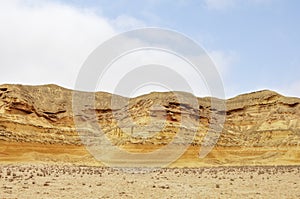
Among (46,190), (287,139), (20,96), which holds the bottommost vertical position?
(46,190)

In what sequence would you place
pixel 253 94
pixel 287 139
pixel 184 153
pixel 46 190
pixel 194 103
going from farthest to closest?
1. pixel 253 94
2. pixel 194 103
3. pixel 287 139
4. pixel 184 153
5. pixel 46 190

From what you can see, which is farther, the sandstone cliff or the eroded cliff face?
the eroded cliff face

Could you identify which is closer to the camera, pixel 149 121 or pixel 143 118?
pixel 149 121

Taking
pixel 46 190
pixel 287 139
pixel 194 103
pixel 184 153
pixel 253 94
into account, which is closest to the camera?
pixel 46 190

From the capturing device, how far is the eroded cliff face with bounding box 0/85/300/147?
69562 millimetres

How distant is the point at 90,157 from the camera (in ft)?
218

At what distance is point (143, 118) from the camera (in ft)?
240

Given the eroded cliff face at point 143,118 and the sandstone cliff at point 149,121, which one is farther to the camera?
the eroded cliff face at point 143,118

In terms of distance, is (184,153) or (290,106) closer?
(184,153)

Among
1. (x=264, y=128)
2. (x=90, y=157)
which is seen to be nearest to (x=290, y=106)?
(x=264, y=128)

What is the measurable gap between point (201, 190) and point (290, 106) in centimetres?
6876

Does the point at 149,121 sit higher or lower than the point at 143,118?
lower

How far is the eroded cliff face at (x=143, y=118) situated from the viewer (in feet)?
228

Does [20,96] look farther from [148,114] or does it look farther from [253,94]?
[253,94]
